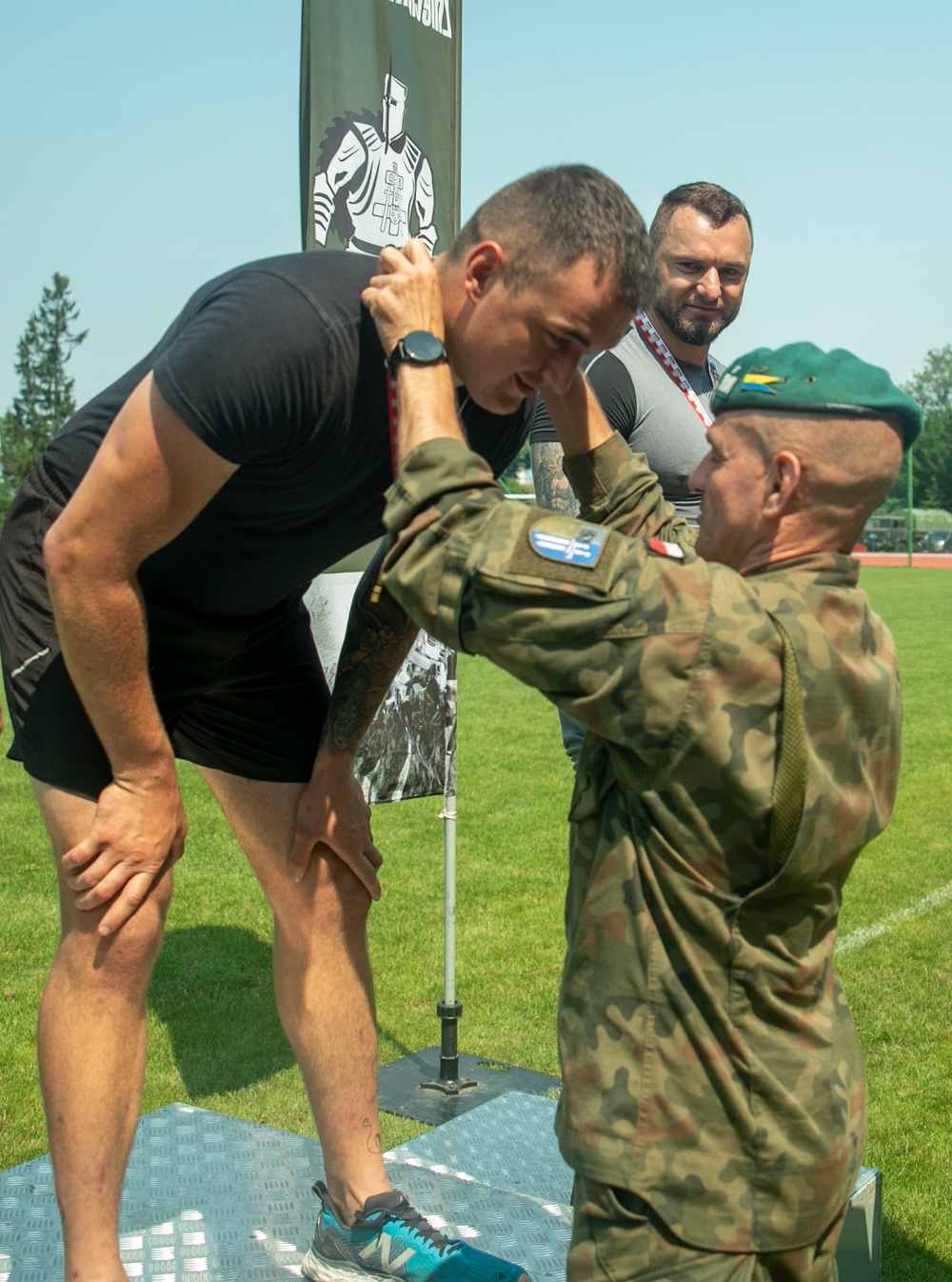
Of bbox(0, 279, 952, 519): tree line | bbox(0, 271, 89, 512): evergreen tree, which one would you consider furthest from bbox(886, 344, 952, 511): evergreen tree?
bbox(0, 271, 89, 512): evergreen tree

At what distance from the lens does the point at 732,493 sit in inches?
77.6

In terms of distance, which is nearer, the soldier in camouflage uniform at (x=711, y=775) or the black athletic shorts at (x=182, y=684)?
the soldier in camouflage uniform at (x=711, y=775)

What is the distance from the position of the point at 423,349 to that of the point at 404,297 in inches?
7.7

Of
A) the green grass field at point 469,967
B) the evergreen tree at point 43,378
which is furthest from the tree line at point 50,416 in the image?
the green grass field at point 469,967

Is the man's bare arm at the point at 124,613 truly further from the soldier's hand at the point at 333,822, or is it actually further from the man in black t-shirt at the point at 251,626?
the soldier's hand at the point at 333,822

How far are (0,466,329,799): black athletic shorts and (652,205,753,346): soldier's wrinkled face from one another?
5.68 ft

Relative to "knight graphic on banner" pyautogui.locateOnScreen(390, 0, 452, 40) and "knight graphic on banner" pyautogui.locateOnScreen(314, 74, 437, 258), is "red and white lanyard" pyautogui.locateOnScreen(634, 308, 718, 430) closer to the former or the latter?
"knight graphic on banner" pyautogui.locateOnScreen(314, 74, 437, 258)

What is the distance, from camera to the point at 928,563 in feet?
176

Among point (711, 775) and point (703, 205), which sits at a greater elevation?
point (703, 205)

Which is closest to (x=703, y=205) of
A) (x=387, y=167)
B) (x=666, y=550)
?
(x=387, y=167)

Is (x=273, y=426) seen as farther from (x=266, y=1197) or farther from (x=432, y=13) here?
(x=432, y=13)

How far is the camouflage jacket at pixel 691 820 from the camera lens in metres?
1.75

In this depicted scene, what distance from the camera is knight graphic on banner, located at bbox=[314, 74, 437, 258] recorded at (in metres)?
4.16

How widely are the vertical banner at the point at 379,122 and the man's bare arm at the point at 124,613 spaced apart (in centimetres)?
216
